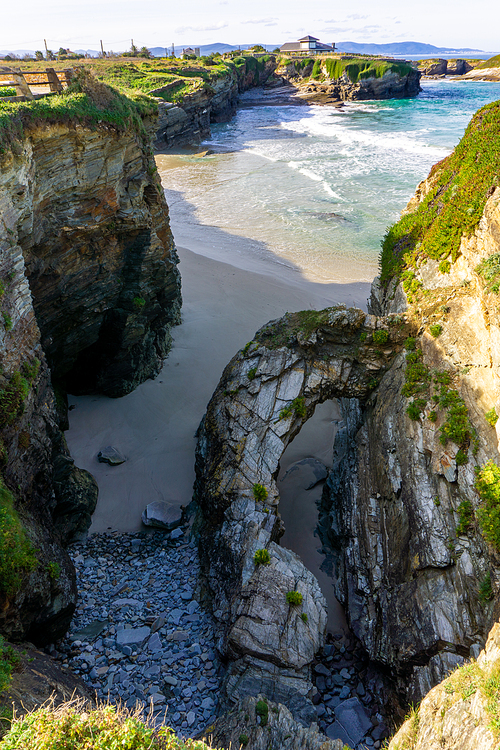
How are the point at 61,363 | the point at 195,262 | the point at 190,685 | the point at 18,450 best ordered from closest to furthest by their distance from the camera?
the point at 190,685 → the point at 18,450 → the point at 61,363 → the point at 195,262

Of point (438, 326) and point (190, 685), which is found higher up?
point (438, 326)

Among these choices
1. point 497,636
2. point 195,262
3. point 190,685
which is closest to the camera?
point 497,636

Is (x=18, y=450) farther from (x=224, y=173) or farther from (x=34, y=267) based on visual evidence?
(x=224, y=173)

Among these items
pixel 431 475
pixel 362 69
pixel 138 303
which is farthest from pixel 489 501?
pixel 362 69

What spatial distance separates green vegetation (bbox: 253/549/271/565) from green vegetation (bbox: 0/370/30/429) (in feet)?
23.2

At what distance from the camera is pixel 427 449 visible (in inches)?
473

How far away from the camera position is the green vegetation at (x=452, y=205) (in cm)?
1549

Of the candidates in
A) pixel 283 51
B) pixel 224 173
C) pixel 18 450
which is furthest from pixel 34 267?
pixel 283 51

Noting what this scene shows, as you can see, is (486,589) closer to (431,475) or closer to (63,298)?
(431,475)

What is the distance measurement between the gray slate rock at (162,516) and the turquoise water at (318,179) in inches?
725

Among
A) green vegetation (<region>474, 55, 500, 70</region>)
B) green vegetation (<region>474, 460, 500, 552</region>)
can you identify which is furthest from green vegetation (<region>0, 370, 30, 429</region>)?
green vegetation (<region>474, 55, 500, 70</region>)

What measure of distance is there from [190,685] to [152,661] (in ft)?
3.82

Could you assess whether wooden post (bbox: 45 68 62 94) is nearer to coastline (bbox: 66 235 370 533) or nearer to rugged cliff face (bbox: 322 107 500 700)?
coastline (bbox: 66 235 370 533)

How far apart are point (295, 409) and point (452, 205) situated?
10128 millimetres
